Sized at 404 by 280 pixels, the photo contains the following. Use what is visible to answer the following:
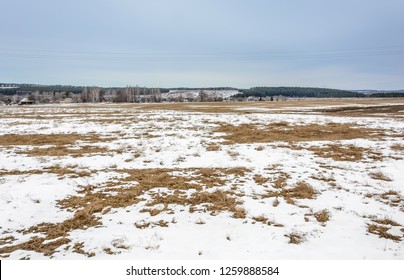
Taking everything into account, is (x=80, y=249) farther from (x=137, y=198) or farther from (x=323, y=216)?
(x=323, y=216)

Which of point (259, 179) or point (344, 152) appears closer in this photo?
point (259, 179)

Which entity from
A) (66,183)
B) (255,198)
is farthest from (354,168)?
(66,183)

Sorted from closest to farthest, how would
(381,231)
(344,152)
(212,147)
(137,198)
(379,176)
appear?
1. (381,231)
2. (137,198)
3. (379,176)
4. (344,152)
5. (212,147)

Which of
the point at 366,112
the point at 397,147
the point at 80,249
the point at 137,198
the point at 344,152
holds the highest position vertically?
the point at 366,112

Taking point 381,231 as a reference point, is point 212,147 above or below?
above

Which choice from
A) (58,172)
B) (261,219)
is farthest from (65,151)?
(261,219)

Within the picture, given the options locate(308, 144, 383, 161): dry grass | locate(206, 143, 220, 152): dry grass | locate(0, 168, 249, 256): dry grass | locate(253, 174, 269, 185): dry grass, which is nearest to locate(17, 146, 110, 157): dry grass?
locate(0, 168, 249, 256): dry grass

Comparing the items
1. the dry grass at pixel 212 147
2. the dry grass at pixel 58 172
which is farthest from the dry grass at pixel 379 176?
the dry grass at pixel 58 172

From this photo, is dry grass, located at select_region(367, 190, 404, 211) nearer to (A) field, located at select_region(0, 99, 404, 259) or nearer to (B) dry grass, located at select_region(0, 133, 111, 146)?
A: (A) field, located at select_region(0, 99, 404, 259)

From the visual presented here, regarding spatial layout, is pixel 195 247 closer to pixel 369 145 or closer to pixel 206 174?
pixel 206 174

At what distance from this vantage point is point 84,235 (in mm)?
5457

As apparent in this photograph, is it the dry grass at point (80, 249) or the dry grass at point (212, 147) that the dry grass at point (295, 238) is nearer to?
the dry grass at point (80, 249)

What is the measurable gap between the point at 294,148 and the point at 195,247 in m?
10.7

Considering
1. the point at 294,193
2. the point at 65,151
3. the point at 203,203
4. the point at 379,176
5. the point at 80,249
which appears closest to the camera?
the point at 80,249
